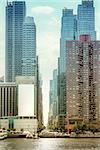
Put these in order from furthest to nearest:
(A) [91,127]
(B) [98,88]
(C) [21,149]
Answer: (B) [98,88]
(A) [91,127]
(C) [21,149]

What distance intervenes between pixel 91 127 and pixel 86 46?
29980 mm

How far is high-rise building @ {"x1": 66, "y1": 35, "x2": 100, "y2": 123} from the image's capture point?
18375 cm

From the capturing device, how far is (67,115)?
185m

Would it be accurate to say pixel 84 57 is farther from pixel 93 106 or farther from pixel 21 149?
pixel 21 149

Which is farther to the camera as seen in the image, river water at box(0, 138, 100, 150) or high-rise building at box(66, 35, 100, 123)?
high-rise building at box(66, 35, 100, 123)


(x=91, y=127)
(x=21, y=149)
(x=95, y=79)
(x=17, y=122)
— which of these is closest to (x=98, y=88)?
(x=95, y=79)

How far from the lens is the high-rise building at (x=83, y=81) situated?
7234 inches

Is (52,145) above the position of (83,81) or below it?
below

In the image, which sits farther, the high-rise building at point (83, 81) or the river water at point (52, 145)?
the high-rise building at point (83, 81)

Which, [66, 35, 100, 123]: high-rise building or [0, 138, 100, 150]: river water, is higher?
[66, 35, 100, 123]: high-rise building

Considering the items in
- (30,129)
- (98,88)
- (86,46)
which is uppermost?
(86,46)

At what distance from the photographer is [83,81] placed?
187 meters

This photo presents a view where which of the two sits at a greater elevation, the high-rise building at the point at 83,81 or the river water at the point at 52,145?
the high-rise building at the point at 83,81

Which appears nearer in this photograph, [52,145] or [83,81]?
[52,145]
